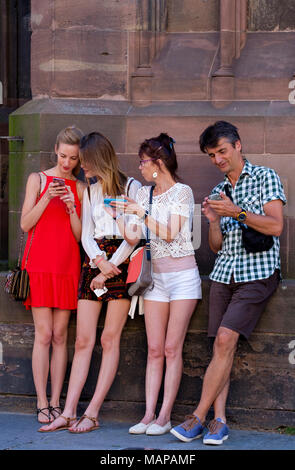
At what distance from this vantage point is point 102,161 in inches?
237

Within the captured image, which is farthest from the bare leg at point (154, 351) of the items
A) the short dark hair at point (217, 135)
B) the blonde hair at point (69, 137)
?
the blonde hair at point (69, 137)

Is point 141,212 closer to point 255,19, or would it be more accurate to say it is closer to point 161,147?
point 161,147

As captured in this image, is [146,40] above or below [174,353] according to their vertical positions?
above

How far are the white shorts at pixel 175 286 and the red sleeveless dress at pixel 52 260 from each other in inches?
26.2

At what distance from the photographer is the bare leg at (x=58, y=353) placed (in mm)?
6316

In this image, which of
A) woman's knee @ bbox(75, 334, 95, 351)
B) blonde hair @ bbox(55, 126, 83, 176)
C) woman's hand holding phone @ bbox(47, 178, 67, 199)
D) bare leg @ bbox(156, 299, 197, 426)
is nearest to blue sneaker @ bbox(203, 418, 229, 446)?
bare leg @ bbox(156, 299, 197, 426)

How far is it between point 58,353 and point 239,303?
1.47 metres

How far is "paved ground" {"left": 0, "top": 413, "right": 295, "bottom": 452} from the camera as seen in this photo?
5.55 metres

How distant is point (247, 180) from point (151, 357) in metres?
1.36

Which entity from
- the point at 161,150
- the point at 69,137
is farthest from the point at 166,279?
the point at 69,137

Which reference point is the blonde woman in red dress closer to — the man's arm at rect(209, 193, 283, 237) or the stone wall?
the stone wall

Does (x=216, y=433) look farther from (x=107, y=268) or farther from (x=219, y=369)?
(x=107, y=268)

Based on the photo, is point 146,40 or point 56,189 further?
point 146,40
